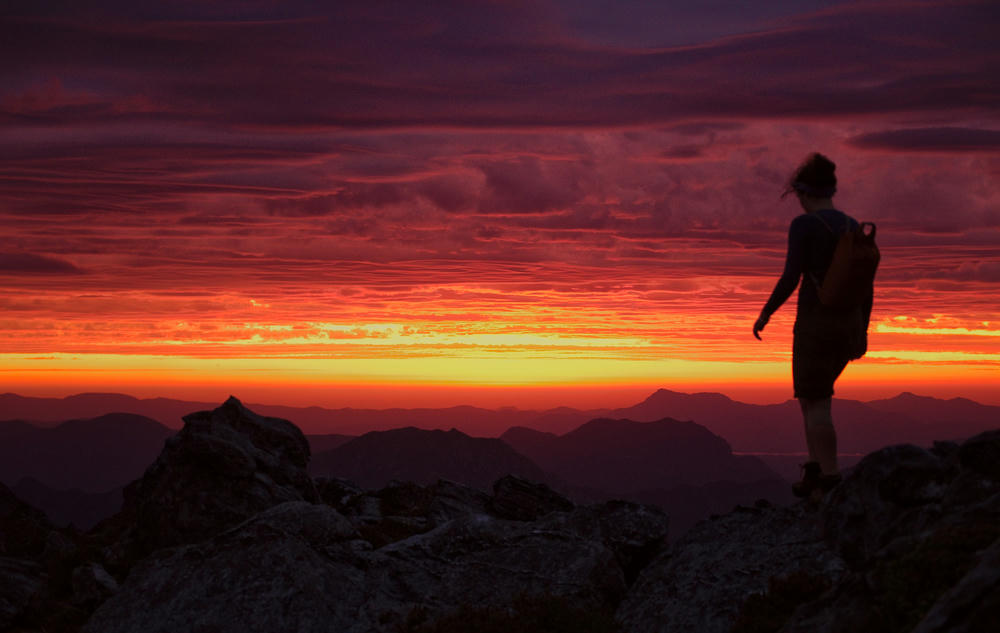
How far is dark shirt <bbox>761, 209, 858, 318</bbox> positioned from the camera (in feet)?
42.7

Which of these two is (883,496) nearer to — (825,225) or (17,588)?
(825,225)

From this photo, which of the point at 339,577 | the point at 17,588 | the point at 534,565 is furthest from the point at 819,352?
the point at 17,588

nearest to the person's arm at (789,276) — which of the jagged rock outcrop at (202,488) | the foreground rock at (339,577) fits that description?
the foreground rock at (339,577)

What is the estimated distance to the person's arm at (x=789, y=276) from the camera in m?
13.0

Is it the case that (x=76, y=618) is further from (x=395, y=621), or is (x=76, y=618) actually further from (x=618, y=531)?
(x=618, y=531)

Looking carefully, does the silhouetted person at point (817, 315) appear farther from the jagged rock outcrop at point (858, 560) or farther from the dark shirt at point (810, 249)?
the jagged rock outcrop at point (858, 560)

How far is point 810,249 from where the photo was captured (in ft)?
42.9

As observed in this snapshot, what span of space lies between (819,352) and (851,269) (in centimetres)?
149

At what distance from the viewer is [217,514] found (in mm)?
20750

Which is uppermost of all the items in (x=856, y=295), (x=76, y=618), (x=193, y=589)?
(x=856, y=295)

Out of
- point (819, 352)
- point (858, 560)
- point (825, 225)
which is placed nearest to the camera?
point (858, 560)

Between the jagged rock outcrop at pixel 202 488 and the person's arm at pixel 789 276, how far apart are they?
13.1m

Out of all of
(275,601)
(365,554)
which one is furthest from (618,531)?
(275,601)

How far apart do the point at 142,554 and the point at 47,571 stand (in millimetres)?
2468
